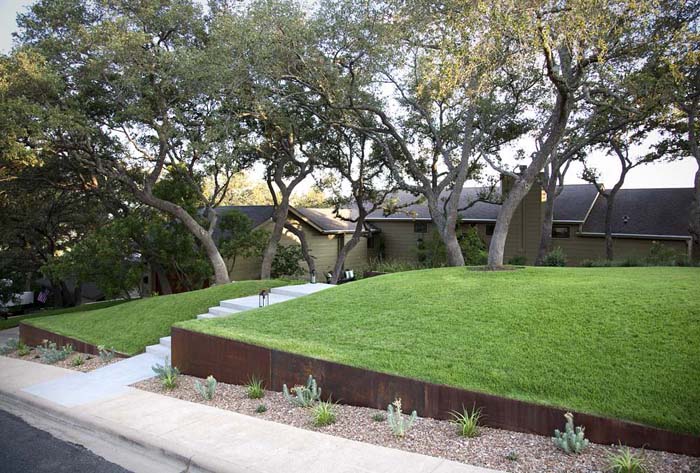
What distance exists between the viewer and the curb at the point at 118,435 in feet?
15.6

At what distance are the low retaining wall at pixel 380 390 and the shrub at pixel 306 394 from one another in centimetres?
15

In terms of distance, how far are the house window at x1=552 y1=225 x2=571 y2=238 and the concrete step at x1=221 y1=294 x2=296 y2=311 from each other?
16.0 meters

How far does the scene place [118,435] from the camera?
5.60 m

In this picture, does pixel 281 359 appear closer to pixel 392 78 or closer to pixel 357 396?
pixel 357 396

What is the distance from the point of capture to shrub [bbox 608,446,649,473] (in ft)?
12.5

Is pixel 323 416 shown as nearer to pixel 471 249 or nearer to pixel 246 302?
pixel 246 302

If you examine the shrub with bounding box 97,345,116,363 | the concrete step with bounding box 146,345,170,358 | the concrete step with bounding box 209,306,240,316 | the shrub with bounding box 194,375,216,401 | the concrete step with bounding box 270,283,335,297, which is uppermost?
the concrete step with bounding box 270,283,335,297

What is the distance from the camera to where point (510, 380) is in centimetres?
511

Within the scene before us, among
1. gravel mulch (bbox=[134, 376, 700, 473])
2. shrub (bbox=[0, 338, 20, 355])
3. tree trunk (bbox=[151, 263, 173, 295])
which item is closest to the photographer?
gravel mulch (bbox=[134, 376, 700, 473])

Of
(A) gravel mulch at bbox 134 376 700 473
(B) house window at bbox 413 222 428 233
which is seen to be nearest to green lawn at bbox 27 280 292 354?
(A) gravel mulch at bbox 134 376 700 473

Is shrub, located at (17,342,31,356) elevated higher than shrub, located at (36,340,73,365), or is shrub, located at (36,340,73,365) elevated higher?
shrub, located at (36,340,73,365)

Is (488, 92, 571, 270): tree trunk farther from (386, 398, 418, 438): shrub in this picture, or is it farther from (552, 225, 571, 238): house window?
(552, 225, 571, 238): house window

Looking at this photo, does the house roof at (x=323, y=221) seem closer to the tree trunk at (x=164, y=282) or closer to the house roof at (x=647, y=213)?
the tree trunk at (x=164, y=282)

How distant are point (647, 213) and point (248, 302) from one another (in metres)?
18.6
